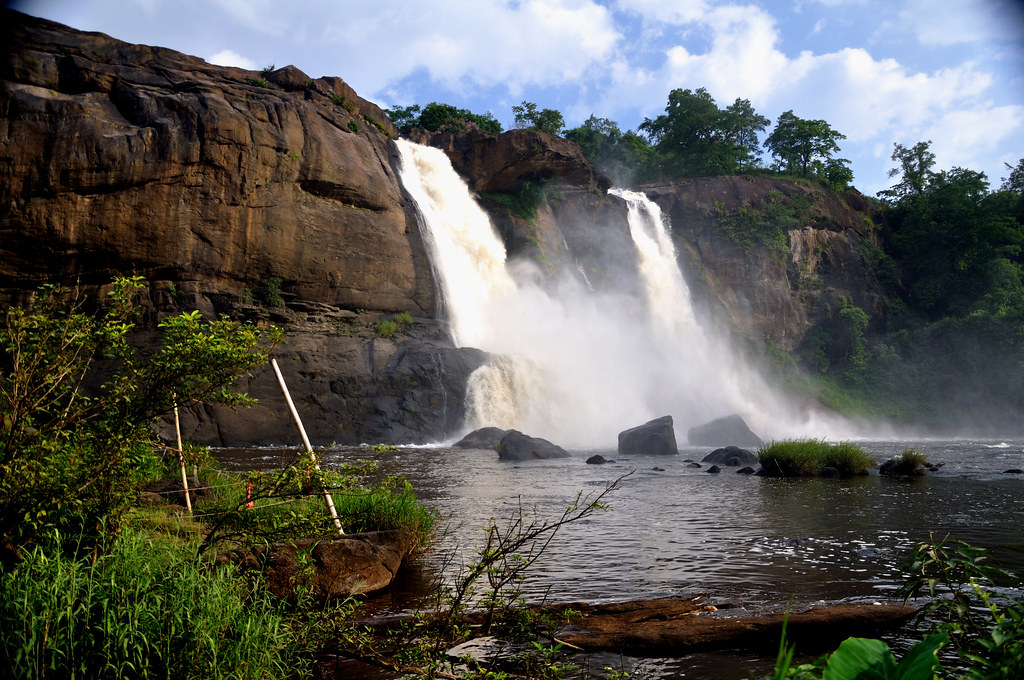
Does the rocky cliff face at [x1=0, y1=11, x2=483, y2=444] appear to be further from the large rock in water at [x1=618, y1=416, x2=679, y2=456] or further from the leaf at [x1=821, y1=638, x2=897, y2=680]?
the leaf at [x1=821, y1=638, x2=897, y2=680]

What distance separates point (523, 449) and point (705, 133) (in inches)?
1653

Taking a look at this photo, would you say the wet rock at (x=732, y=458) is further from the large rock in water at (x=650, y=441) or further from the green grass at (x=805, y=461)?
the large rock in water at (x=650, y=441)

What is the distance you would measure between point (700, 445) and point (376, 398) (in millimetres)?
13072

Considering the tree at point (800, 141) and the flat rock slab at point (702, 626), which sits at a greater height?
the tree at point (800, 141)

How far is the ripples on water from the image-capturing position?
6383 millimetres

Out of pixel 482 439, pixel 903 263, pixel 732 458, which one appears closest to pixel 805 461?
pixel 732 458

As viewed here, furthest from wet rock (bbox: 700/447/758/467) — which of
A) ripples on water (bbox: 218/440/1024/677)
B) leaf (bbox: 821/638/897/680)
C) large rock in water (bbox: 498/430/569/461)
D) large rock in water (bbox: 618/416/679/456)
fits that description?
leaf (bbox: 821/638/897/680)

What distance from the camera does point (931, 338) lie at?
149ft

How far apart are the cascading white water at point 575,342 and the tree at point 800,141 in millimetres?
18971

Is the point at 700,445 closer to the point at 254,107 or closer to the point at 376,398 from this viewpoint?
the point at 376,398

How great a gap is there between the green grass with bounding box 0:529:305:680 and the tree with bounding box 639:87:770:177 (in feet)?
175

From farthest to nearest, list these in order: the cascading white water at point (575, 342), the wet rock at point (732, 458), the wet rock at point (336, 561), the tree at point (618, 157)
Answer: the tree at point (618, 157)
the cascading white water at point (575, 342)
the wet rock at point (732, 458)
the wet rock at point (336, 561)

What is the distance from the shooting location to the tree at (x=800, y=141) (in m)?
52.8

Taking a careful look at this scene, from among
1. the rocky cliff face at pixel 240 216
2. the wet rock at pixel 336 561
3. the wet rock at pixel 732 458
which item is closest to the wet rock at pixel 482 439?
the rocky cliff face at pixel 240 216
